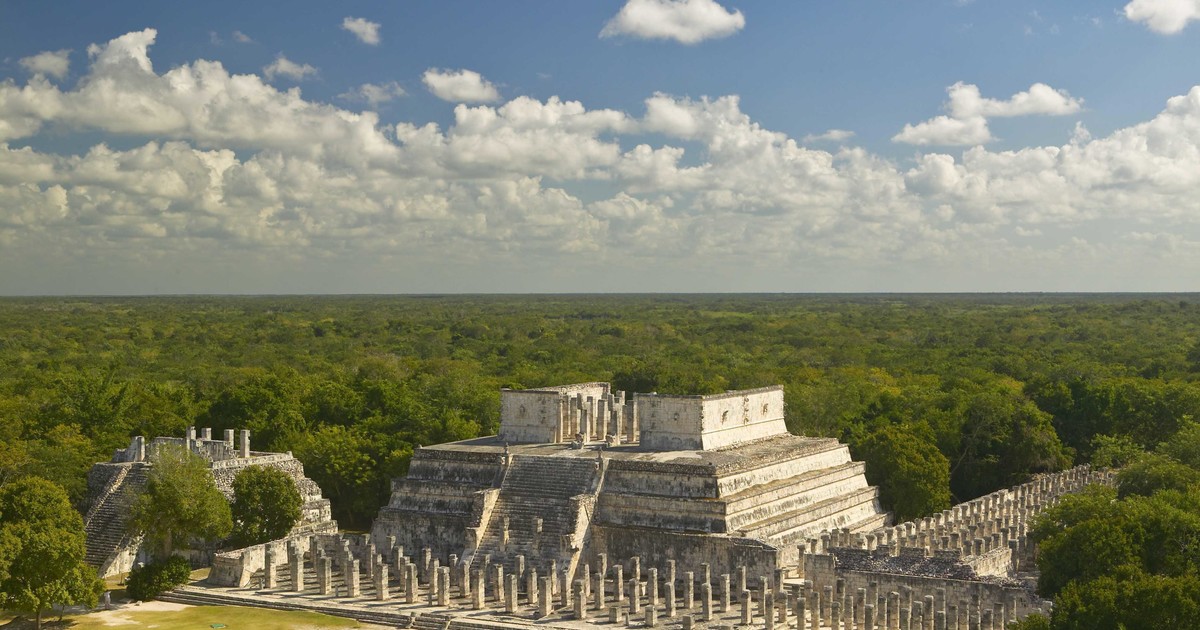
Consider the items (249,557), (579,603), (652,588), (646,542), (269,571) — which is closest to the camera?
(579,603)

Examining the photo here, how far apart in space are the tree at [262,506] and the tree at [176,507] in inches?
54.5

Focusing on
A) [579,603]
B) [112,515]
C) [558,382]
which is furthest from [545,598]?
[558,382]

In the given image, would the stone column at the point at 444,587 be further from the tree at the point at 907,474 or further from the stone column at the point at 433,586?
the tree at the point at 907,474

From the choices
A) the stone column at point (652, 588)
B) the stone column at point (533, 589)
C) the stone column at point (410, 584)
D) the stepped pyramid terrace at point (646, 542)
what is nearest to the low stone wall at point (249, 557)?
the stepped pyramid terrace at point (646, 542)

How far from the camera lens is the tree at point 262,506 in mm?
37125

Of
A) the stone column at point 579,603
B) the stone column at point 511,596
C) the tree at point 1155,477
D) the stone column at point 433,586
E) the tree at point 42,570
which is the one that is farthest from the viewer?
the tree at point 1155,477

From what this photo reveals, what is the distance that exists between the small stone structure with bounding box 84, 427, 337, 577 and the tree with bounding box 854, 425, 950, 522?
18530mm

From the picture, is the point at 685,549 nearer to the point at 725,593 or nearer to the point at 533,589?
the point at 725,593

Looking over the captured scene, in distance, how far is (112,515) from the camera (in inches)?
1503

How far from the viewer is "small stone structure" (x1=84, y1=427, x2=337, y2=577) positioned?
121 feet

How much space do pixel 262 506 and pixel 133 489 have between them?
4.45m

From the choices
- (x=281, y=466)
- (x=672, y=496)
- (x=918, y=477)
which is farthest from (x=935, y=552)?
(x=281, y=466)

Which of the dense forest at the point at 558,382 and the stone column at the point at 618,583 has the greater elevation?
the dense forest at the point at 558,382

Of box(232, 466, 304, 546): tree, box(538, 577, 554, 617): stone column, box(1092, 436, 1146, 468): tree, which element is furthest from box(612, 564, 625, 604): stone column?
box(1092, 436, 1146, 468): tree
